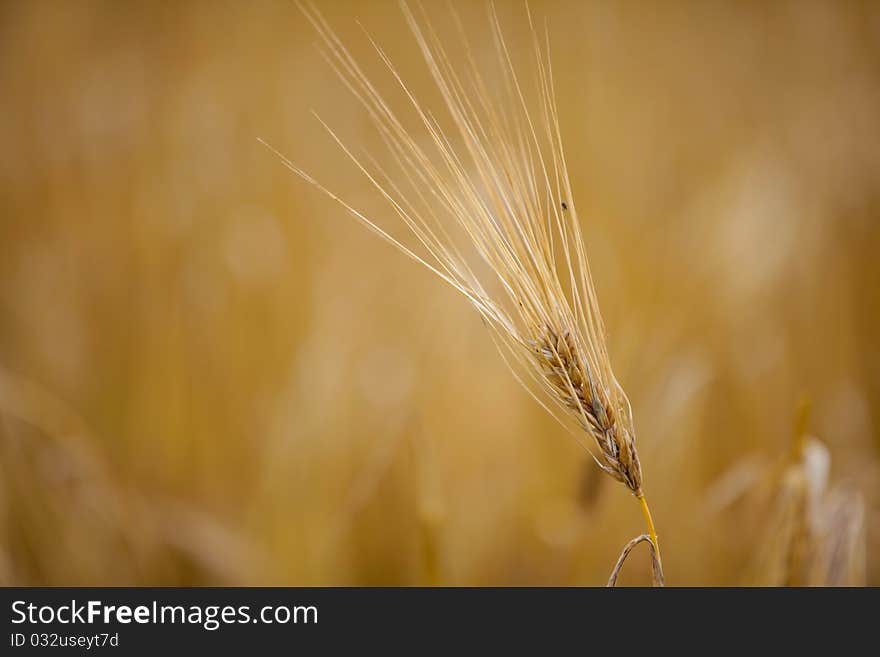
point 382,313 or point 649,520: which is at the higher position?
point 382,313

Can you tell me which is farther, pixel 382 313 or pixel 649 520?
pixel 382 313

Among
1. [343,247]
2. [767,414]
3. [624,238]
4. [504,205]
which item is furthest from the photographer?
[343,247]

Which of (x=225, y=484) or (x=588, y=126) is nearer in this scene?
(x=225, y=484)

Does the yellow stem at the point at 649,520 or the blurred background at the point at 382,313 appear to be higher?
the blurred background at the point at 382,313

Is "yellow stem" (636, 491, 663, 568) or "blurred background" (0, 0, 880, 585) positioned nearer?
"yellow stem" (636, 491, 663, 568)

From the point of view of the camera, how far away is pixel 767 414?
4.08ft

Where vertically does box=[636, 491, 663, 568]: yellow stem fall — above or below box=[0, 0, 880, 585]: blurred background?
below

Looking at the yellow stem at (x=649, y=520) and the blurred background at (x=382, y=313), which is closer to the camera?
the yellow stem at (x=649, y=520)

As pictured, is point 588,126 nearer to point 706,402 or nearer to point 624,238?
point 624,238

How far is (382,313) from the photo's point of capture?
1.42 metres

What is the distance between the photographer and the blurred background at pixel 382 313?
105 cm

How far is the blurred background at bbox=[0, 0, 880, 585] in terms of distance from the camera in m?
→ 1.05

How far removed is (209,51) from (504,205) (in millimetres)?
1569
